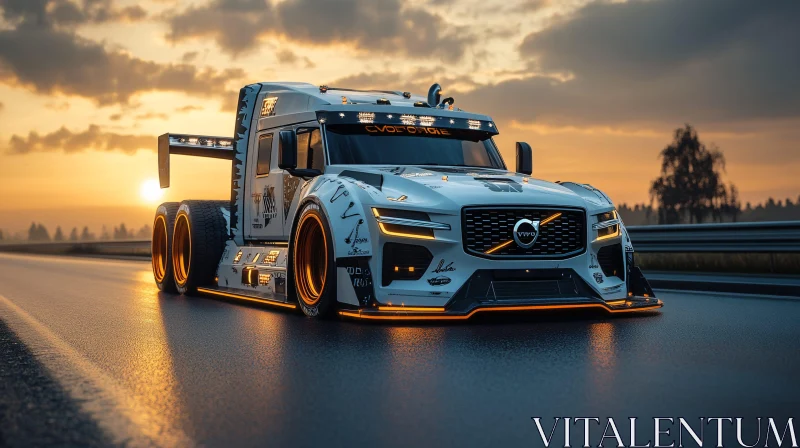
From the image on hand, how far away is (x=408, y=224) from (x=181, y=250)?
21.3 ft

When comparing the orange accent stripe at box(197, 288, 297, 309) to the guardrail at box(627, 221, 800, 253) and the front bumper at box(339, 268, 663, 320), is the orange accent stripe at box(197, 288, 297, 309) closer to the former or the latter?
the front bumper at box(339, 268, 663, 320)

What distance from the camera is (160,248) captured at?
15539 millimetres

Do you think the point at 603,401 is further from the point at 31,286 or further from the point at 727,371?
the point at 31,286

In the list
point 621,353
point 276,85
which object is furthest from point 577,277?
point 276,85

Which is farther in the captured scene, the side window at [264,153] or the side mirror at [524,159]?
the side window at [264,153]

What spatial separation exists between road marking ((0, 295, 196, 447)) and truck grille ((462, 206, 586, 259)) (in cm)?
334

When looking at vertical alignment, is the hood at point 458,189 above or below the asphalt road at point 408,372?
above

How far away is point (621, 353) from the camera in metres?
7.33

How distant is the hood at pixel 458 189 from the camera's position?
909 centimetres

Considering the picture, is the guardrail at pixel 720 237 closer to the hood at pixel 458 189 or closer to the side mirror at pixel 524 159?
the side mirror at pixel 524 159

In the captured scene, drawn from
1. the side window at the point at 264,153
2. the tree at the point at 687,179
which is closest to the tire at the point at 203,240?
the side window at the point at 264,153

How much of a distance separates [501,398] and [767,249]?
1019 centimetres

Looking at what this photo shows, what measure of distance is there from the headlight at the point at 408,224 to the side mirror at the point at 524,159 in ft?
10.5
